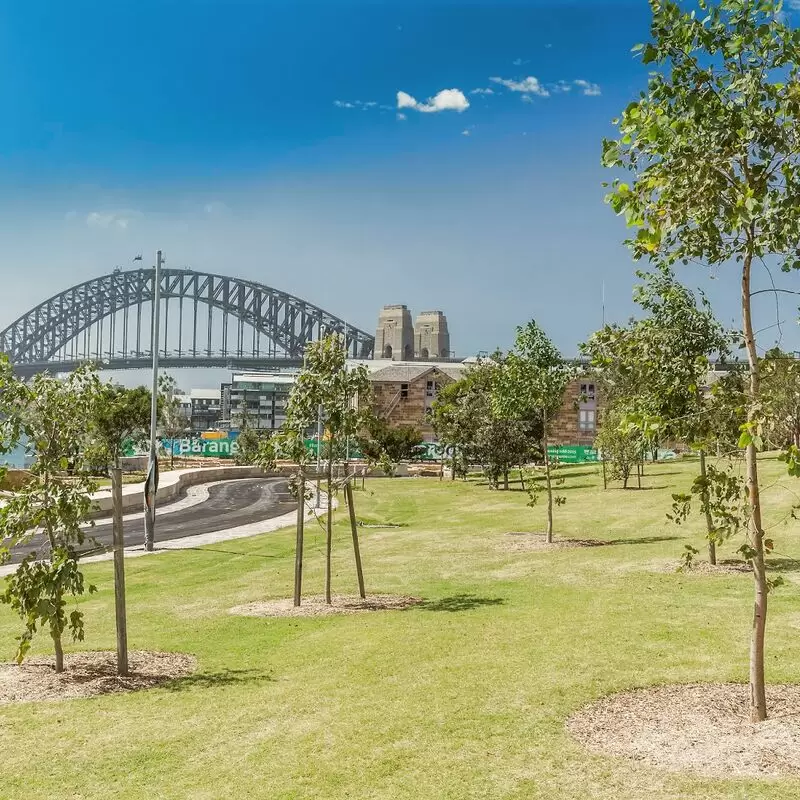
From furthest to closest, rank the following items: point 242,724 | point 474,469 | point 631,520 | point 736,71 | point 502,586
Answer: point 474,469
point 631,520
point 502,586
point 242,724
point 736,71

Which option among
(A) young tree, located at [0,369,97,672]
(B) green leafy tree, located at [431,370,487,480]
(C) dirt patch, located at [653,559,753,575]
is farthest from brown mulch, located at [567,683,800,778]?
(B) green leafy tree, located at [431,370,487,480]

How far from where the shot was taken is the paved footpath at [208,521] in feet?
113

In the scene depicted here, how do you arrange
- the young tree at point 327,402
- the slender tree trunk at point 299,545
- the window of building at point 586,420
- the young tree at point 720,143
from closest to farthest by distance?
1. the young tree at point 720,143
2. the slender tree trunk at point 299,545
3. the young tree at point 327,402
4. the window of building at point 586,420

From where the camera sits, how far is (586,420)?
121375 mm

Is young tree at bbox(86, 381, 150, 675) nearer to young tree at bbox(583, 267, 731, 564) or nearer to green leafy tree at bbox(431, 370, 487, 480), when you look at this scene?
young tree at bbox(583, 267, 731, 564)

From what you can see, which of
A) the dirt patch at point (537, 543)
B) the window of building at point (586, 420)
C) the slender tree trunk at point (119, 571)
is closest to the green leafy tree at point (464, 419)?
the dirt patch at point (537, 543)

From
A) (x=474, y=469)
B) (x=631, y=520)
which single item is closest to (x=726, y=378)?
(x=631, y=520)

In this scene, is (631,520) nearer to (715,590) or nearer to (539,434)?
(715,590)

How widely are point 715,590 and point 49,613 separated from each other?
43.9 ft

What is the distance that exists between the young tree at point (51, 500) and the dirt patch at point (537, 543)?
56.3ft

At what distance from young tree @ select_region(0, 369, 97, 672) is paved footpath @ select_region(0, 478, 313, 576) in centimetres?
1243

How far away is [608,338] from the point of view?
12500 mm

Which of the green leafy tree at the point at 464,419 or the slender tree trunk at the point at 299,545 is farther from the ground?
Result: the green leafy tree at the point at 464,419

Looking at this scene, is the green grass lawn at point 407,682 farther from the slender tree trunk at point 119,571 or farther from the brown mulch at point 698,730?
the slender tree trunk at point 119,571
